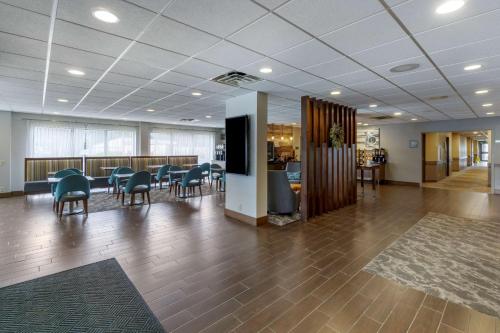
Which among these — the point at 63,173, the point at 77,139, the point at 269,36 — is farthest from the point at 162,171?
the point at 269,36

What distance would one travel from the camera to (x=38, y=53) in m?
2.97

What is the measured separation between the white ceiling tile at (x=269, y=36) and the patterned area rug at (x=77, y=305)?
2.74 metres

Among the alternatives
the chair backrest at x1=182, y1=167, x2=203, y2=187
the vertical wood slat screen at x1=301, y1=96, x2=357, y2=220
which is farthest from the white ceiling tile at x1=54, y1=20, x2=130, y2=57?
the chair backrest at x1=182, y1=167, x2=203, y2=187

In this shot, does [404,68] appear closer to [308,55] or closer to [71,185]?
[308,55]

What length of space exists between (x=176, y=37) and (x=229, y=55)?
69 centimetres

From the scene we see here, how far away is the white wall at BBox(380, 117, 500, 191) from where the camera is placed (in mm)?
8703

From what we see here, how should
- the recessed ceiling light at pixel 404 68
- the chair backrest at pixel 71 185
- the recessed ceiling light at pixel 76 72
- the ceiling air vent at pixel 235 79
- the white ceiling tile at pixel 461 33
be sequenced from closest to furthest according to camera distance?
1. the white ceiling tile at pixel 461 33
2. the recessed ceiling light at pixel 404 68
3. the recessed ceiling light at pixel 76 72
4. the ceiling air vent at pixel 235 79
5. the chair backrest at pixel 71 185

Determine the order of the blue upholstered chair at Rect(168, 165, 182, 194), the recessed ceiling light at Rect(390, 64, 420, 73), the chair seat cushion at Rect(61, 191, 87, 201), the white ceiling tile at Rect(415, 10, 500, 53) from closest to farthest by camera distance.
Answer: the white ceiling tile at Rect(415, 10, 500, 53), the recessed ceiling light at Rect(390, 64, 420, 73), the chair seat cushion at Rect(61, 191, 87, 201), the blue upholstered chair at Rect(168, 165, 182, 194)

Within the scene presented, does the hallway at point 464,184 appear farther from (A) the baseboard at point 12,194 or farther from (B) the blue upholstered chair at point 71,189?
(A) the baseboard at point 12,194

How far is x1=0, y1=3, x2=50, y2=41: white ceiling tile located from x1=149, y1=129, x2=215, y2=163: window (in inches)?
343

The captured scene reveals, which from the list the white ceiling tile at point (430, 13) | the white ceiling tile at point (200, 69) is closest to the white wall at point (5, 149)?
the white ceiling tile at point (200, 69)

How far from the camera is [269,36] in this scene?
99.3 inches

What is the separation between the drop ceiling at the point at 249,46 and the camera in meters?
2.07

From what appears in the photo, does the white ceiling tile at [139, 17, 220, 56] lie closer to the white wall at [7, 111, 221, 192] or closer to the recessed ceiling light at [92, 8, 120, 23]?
the recessed ceiling light at [92, 8, 120, 23]
